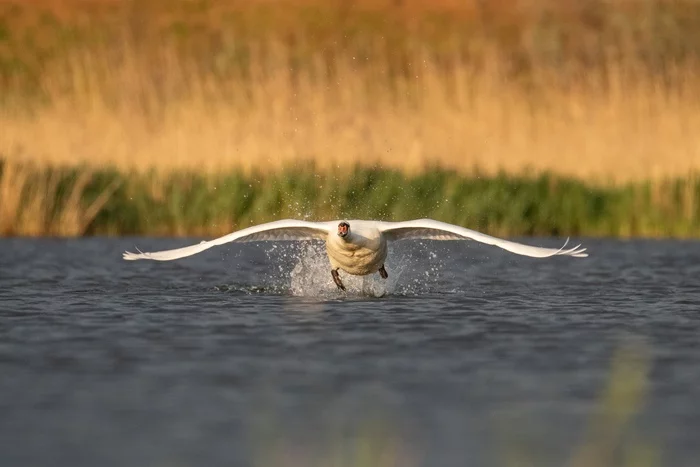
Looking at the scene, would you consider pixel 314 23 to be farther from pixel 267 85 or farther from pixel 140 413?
pixel 140 413

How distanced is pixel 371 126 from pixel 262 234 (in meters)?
7.85

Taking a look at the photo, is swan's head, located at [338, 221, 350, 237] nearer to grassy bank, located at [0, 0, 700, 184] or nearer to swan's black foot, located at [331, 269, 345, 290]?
swan's black foot, located at [331, 269, 345, 290]

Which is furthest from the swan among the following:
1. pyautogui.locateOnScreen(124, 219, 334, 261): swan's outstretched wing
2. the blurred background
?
the blurred background

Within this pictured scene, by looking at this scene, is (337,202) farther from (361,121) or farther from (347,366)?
(347,366)

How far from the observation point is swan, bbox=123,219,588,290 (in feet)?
43.8

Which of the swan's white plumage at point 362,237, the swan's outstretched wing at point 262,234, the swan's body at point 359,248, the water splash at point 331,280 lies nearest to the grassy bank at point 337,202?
the water splash at point 331,280

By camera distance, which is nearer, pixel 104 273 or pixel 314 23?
pixel 104 273

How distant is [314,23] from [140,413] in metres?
40.5

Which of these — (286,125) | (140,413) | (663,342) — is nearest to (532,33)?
(286,125)

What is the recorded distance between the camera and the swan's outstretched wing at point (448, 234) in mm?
13195

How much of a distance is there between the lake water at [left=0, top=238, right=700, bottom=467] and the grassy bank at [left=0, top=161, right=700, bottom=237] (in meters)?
3.13

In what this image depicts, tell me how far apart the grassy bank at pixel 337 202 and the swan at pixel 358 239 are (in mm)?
5831

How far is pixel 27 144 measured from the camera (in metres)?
21.6

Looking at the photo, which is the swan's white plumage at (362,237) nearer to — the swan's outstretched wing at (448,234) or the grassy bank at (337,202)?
the swan's outstretched wing at (448,234)
